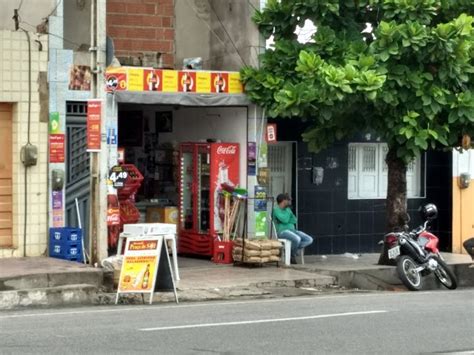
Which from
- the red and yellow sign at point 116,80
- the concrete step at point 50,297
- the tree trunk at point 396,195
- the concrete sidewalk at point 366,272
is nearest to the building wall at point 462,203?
the concrete sidewalk at point 366,272

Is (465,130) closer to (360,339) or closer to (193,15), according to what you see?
(193,15)

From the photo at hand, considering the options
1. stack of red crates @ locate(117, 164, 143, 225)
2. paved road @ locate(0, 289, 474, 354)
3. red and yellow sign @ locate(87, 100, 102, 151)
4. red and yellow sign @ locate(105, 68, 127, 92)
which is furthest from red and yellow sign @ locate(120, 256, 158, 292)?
stack of red crates @ locate(117, 164, 143, 225)

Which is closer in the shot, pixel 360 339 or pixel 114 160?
pixel 360 339

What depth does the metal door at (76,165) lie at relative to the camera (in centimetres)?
1670

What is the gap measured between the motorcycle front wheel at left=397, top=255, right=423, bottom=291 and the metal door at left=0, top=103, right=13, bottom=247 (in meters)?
6.73

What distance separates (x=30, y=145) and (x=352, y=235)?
25.1ft

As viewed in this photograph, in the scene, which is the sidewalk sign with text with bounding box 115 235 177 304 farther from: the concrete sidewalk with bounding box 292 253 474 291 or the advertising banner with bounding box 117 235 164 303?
the concrete sidewalk with bounding box 292 253 474 291

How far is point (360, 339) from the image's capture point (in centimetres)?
1003

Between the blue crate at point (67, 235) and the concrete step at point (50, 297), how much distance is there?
231cm

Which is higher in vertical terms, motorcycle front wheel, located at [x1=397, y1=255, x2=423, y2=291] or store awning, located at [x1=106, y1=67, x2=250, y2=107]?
store awning, located at [x1=106, y1=67, x2=250, y2=107]

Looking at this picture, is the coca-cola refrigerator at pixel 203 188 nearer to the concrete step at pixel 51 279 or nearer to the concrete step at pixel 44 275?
the concrete step at pixel 44 275

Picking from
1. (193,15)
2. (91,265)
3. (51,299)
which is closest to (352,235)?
(193,15)

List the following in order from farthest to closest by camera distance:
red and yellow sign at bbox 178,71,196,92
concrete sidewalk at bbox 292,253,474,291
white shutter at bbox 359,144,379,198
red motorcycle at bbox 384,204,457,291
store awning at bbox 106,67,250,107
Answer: white shutter at bbox 359,144,379,198 → red and yellow sign at bbox 178,71,196,92 → concrete sidewalk at bbox 292,253,474,291 → store awning at bbox 106,67,250,107 → red motorcycle at bbox 384,204,457,291

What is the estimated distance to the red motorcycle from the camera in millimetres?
16109
